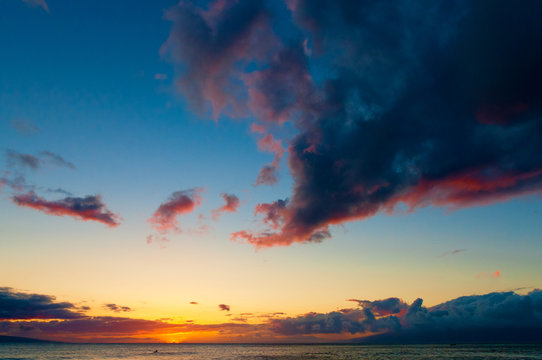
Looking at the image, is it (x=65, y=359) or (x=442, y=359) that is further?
(x=65, y=359)

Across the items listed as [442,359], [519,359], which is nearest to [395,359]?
[442,359]

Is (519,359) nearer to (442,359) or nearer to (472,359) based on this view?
(472,359)

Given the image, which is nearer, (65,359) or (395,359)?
(395,359)

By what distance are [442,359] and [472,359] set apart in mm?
9925

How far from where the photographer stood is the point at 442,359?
4469 inches

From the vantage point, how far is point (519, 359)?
10981 centimetres

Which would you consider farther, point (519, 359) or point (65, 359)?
point (65, 359)

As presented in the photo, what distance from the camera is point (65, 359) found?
438 ft

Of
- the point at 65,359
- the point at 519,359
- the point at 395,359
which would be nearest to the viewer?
the point at 519,359

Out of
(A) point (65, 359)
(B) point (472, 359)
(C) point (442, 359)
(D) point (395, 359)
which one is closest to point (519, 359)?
(B) point (472, 359)

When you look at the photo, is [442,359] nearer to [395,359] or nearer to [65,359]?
[395,359]

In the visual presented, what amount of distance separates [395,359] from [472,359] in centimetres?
2592

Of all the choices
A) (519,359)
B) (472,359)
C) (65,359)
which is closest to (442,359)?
(472,359)

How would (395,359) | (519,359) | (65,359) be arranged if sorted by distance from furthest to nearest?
(65,359)
(395,359)
(519,359)
